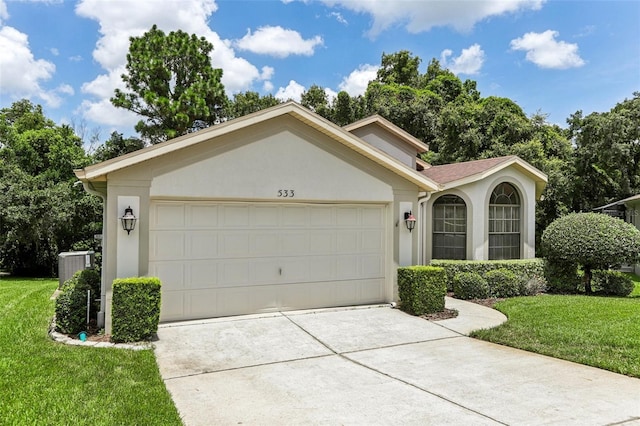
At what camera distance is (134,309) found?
273 inches

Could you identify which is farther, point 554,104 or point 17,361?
point 554,104

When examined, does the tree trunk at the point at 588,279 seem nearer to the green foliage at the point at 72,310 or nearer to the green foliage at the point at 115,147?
the green foliage at the point at 72,310

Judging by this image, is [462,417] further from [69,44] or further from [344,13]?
[69,44]

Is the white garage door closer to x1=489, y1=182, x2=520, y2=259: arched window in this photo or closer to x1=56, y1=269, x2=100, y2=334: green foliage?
x1=56, y1=269, x2=100, y2=334: green foliage

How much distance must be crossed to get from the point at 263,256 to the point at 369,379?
397 cm

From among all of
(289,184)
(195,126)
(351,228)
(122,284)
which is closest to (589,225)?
(351,228)

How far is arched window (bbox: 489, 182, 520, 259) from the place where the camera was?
13.5 m

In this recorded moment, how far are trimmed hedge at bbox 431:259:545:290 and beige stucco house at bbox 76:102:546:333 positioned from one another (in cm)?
311

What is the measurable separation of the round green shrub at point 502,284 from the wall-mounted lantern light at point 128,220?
9.34 meters

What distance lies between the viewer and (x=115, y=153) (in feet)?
83.8

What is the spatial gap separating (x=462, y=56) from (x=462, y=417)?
3321cm

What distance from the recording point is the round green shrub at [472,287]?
37.8 feet

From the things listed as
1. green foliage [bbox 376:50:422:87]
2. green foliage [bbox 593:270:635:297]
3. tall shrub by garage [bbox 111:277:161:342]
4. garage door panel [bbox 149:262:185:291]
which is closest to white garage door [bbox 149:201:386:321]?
garage door panel [bbox 149:262:185:291]

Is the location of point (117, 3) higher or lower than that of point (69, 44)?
lower
